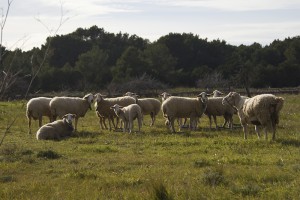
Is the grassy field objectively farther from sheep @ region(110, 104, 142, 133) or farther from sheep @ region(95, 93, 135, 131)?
sheep @ region(95, 93, 135, 131)

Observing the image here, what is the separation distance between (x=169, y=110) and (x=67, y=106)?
17.2 ft

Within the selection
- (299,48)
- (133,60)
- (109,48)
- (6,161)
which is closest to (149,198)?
(6,161)

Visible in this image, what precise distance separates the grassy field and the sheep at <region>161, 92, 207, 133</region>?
2.47 metres

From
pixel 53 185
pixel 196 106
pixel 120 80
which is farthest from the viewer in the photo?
pixel 120 80

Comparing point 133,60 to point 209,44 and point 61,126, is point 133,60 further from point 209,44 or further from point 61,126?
point 61,126

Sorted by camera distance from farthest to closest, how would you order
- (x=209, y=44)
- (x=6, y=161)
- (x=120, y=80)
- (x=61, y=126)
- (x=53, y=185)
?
(x=209, y=44) < (x=120, y=80) < (x=61, y=126) < (x=6, y=161) < (x=53, y=185)

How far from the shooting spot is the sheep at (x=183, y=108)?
22000 millimetres

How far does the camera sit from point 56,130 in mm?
19562

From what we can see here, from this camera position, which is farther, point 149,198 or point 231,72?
point 231,72

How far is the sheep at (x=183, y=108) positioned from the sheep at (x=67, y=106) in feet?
14.6

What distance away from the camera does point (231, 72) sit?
211 feet

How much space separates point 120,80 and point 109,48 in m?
23.5

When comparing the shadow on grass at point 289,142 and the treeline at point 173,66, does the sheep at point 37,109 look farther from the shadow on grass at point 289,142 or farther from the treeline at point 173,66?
the treeline at point 173,66

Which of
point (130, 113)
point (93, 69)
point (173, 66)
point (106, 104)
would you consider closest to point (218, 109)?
point (130, 113)
